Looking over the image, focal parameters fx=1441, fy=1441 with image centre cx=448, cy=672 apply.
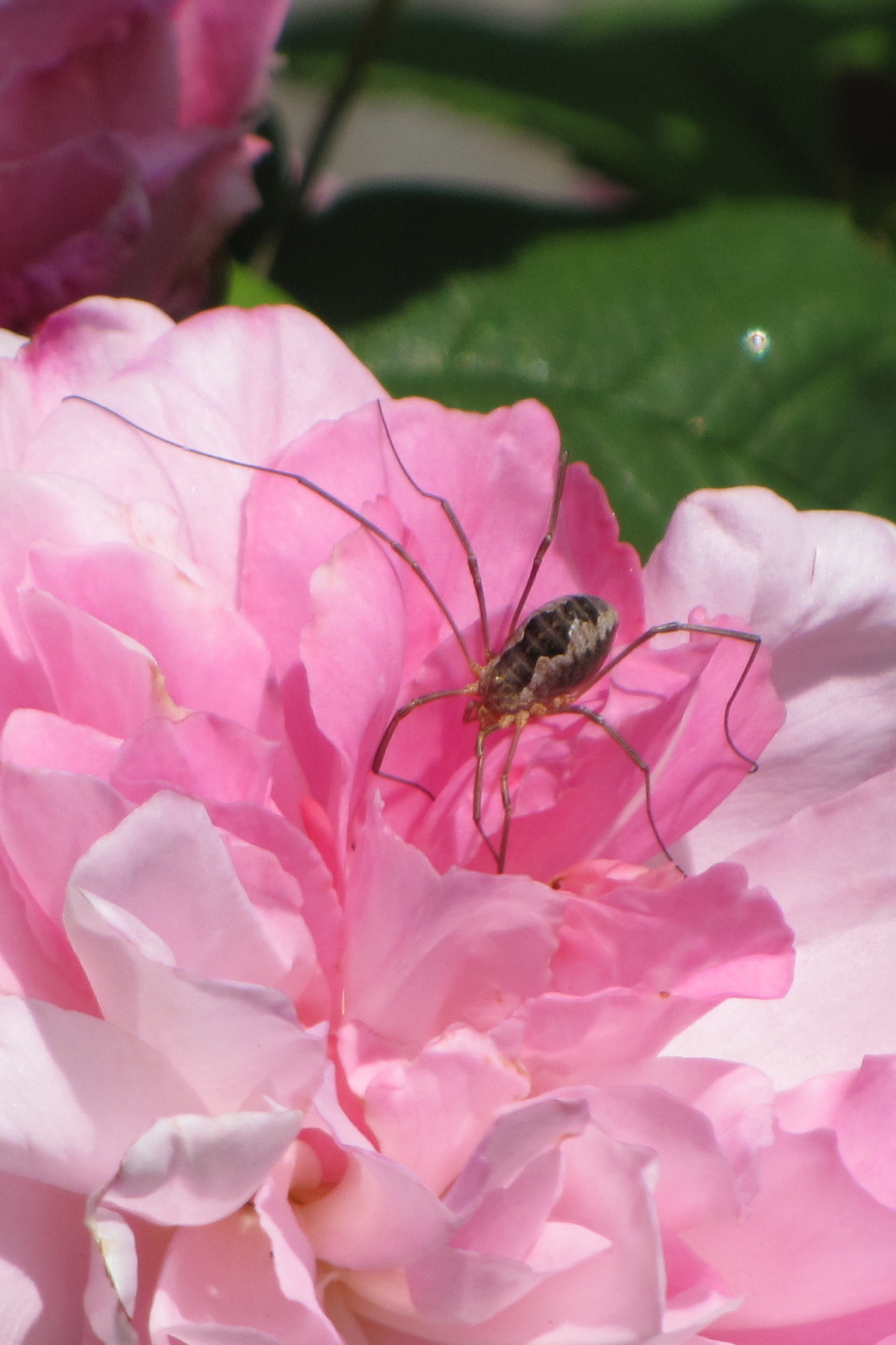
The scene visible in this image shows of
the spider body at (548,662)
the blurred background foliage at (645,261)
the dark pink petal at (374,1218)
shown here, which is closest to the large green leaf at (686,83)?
the blurred background foliage at (645,261)

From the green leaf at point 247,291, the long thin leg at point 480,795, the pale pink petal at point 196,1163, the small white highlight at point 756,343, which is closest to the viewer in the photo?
the pale pink petal at point 196,1163

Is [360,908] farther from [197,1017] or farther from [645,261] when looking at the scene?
[645,261]

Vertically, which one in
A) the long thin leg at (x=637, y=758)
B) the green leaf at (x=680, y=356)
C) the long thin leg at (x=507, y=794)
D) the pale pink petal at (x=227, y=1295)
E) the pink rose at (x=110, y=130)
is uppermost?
the pink rose at (x=110, y=130)

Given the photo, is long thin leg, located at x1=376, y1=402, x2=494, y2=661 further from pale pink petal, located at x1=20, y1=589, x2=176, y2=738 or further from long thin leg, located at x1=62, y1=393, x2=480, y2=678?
pale pink petal, located at x1=20, y1=589, x2=176, y2=738

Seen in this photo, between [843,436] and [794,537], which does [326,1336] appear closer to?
[794,537]

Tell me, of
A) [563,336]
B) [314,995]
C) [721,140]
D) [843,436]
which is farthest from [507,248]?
[314,995]

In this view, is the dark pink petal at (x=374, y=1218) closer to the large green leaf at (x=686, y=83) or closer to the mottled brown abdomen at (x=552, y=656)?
the mottled brown abdomen at (x=552, y=656)

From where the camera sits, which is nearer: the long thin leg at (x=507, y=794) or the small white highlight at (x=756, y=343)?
the long thin leg at (x=507, y=794)
